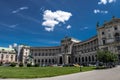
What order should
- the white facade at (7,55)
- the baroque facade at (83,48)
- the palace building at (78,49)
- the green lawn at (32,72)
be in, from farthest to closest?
the white facade at (7,55) → the palace building at (78,49) → the baroque facade at (83,48) → the green lawn at (32,72)

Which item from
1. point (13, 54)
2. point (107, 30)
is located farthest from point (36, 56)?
point (107, 30)

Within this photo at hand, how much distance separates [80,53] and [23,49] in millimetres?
56813

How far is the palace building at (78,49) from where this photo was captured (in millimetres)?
73394

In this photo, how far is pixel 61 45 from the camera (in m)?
129

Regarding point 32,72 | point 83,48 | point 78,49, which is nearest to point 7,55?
point 78,49

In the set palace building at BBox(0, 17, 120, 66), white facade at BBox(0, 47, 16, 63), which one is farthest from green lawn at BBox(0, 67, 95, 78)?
white facade at BBox(0, 47, 16, 63)

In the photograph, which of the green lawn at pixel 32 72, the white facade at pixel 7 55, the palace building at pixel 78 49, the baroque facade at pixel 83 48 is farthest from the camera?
the white facade at pixel 7 55

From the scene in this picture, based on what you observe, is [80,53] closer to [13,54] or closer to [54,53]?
[54,53]

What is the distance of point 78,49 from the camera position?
378ft

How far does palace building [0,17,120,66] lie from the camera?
73.4 meters

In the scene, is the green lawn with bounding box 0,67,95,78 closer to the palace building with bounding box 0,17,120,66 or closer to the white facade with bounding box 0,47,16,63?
the palace building with bounding box 0,17,120,66

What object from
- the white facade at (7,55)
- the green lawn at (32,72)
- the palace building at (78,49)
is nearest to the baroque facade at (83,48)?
the palace building at (78,49)

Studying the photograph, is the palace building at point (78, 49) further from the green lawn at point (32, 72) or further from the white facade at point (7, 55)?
the green lawn at point (32, 72)

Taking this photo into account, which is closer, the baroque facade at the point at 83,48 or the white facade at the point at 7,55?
the baroque facade at the point at 83,48
